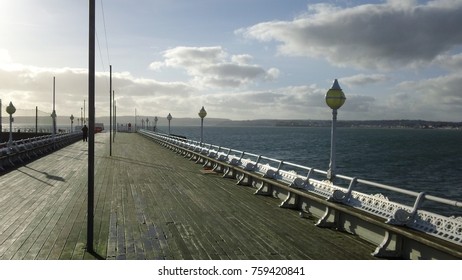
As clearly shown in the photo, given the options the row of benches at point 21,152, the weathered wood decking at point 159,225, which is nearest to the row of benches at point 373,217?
the weathered wood decking at point 159,225

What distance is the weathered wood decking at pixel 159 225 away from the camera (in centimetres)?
806

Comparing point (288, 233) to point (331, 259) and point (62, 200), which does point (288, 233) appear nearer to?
point (331, 259)

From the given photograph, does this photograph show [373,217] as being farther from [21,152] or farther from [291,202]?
[21,152]

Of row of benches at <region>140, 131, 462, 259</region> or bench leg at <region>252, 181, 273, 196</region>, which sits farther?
bench leg at <region>252, 181, 273, 196</region>

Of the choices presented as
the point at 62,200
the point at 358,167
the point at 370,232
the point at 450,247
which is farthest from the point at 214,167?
the point at 358,167

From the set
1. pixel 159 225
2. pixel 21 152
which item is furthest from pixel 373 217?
pixel 21 152

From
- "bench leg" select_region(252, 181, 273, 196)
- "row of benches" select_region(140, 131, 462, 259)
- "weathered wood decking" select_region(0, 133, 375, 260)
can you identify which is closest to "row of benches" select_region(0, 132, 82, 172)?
"weathered wood decking" select_region(0, 133, 375, 260)

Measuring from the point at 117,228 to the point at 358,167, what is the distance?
52.1 m

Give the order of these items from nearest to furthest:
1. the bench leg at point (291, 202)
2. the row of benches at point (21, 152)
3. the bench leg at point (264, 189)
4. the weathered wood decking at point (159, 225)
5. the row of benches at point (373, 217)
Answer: the row of benches at point (373, 217) < the weathered wood decking at point (159, 225) < the bench leg at point (291, 202) < the bench leg at point (264, 189) < the row of benches at point (21, 152)

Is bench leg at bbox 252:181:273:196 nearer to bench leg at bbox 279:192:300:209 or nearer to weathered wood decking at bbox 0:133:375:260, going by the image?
weathered wood decking at bbox 0:133:375:260

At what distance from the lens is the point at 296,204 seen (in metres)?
12.4

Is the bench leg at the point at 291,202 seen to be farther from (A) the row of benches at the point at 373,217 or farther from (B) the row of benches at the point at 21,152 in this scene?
(B) the row of benches at the point at 21,152

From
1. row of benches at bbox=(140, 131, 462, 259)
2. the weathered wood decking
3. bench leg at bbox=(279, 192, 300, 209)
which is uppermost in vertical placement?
row of benches at bbox=(140, 131, 462, 259)

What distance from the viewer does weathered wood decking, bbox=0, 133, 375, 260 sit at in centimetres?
806
